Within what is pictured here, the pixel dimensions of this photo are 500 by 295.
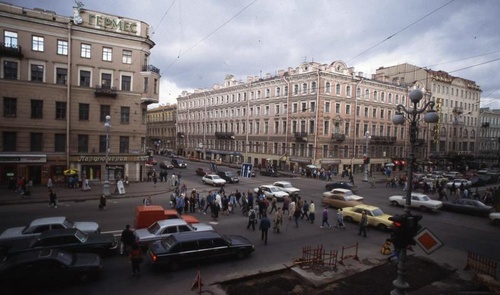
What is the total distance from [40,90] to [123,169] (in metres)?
10.9

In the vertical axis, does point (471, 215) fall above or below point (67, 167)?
below

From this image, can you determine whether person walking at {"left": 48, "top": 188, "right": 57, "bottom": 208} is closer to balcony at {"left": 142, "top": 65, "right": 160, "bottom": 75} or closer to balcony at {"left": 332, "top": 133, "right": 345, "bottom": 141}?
balcony at {"left": 142, "top": 65, "right": 160, "bottom": 75}

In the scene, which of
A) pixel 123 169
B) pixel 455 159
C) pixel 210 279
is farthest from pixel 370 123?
pixel 210 279

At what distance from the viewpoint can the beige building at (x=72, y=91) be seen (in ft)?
93.0

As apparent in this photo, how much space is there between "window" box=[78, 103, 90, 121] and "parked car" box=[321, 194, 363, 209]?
987 inches

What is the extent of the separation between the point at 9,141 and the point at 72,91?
719 centimetres

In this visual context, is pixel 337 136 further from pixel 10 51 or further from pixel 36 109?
pixel 10 51

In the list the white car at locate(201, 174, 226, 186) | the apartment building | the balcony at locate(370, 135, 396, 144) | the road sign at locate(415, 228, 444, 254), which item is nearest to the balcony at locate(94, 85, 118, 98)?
the white car at locate(201, 174, 226, 186)

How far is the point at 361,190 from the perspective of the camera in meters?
35.0

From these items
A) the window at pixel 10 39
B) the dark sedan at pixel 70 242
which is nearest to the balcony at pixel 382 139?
the dark sedan at pixel 70 242

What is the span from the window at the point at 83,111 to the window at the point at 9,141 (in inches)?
225

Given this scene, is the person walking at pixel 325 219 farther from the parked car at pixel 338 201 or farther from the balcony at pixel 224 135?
the balcony at pixel 224 135

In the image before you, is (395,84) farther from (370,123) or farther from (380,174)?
(380,174)

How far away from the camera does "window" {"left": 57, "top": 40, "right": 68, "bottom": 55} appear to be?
2991cm
